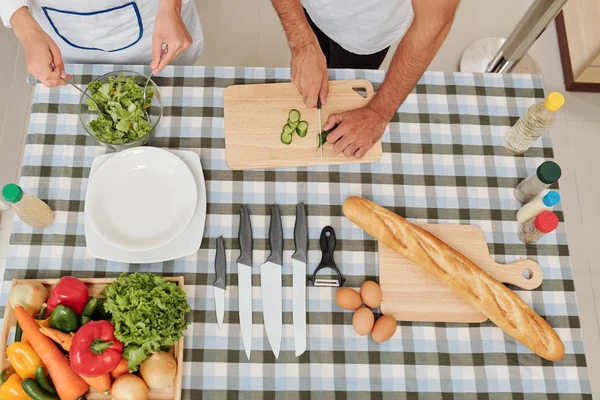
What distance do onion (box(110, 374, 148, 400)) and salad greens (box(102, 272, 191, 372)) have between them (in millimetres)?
30

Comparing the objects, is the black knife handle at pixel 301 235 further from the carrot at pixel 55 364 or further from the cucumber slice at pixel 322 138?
the carrot at pixel 55 364

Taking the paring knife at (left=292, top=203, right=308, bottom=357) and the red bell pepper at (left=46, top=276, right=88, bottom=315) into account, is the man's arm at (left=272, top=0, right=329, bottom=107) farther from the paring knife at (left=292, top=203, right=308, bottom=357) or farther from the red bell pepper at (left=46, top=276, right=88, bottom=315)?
the red bell pepper at (left=46, top=276, right=88, bottom=315)

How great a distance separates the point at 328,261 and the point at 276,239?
140 millimetres

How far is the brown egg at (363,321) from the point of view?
1120mm

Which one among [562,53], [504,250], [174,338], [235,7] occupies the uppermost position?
[235,7]

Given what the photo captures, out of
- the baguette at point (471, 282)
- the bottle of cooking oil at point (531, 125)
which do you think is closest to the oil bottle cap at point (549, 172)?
the bottle of cooking oil at point (531, 125)

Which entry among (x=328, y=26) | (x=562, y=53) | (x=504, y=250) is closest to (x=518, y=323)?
(x=504, y=250)

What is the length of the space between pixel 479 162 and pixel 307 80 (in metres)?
0.51

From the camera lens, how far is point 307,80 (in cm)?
128

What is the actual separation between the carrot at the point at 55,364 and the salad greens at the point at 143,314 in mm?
124

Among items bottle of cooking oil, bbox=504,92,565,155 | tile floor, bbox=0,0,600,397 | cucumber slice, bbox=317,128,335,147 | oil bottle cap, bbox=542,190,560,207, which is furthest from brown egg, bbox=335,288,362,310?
tile floor, bbox=0,0,600,397

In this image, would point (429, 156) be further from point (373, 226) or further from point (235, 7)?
point (235, 7)

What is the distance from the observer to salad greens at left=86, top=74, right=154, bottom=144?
1.19m

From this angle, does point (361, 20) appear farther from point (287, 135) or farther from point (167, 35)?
point (167, 35)
